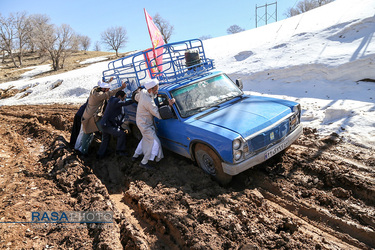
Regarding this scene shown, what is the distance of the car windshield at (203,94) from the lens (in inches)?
209

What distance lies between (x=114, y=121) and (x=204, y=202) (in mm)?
3499

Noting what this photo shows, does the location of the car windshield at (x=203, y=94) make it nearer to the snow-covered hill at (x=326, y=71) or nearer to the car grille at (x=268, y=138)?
the car grille at (x=268, y=138)

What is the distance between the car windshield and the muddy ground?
117 centimetres

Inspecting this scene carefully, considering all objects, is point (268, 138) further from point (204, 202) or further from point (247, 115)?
point (204, 202)

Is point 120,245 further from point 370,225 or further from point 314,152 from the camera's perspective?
point 314,152

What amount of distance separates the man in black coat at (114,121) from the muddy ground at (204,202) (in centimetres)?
63

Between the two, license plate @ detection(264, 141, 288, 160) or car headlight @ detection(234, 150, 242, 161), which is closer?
car headlight @ detection(234, 150, 242, 161)

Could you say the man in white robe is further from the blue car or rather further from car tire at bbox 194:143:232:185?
car tire at bbox 194:143:232:185

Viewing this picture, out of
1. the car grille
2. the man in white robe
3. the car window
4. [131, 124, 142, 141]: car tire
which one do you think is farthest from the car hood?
[131, 124, 142, 141]: car tire

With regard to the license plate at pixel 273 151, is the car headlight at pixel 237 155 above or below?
above

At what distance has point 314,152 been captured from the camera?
5355 mm

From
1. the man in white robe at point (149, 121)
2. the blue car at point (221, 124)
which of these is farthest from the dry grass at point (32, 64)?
the blue car at point (221, 124)

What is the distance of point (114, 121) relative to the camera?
6625mm

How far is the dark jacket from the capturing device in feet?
21.0
